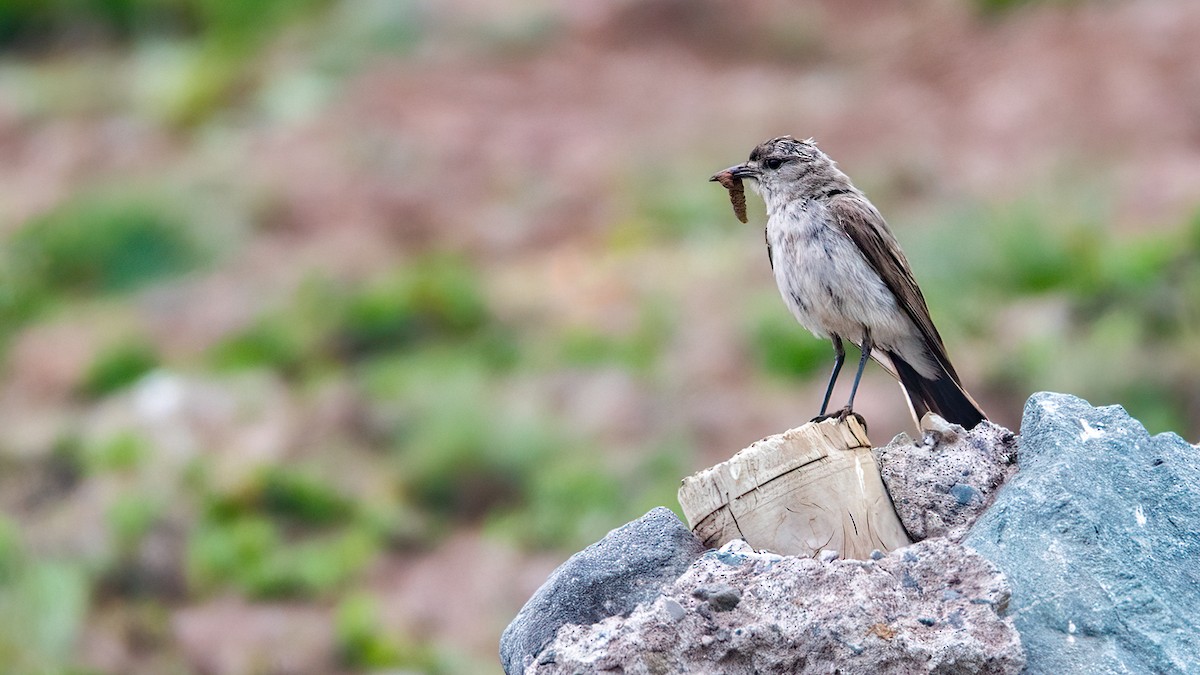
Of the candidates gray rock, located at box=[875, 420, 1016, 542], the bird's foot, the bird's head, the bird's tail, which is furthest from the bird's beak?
gray rock, located at box=[875, 420, 1016, 542]

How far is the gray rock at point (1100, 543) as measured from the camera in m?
3.24

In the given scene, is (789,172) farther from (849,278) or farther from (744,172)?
(849,278)

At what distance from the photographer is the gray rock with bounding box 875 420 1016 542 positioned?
372cm

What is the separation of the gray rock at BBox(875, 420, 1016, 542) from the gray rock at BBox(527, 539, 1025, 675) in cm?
29

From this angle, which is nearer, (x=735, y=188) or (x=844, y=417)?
(x=844, y=417)

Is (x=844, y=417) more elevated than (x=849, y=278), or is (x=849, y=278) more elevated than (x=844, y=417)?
(x=849, y=278)

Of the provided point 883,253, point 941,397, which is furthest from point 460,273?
point 941,397

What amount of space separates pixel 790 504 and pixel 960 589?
Answer: 522 millimetres

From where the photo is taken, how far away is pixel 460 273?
14180 millimetres

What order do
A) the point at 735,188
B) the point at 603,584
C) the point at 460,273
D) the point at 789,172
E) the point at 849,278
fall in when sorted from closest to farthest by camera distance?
1. the point at 603,584
2. the point at 849,278
3. the point at 789,172
4. the point at 735,188
5. the point at 460,273

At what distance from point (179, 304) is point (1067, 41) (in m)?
9.78

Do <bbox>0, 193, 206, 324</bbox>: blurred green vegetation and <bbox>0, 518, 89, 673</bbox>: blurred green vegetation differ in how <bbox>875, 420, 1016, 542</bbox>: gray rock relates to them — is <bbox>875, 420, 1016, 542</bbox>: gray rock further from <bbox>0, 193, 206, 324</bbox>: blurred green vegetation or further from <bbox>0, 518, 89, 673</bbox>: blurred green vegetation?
<bbox>0, 193, 206, 324</bbox>: blurred green vegetation

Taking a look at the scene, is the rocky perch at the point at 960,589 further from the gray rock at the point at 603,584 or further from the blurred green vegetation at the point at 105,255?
the blurred green vegetation at the point at 105,255

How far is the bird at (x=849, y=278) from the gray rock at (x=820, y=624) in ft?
6.96
